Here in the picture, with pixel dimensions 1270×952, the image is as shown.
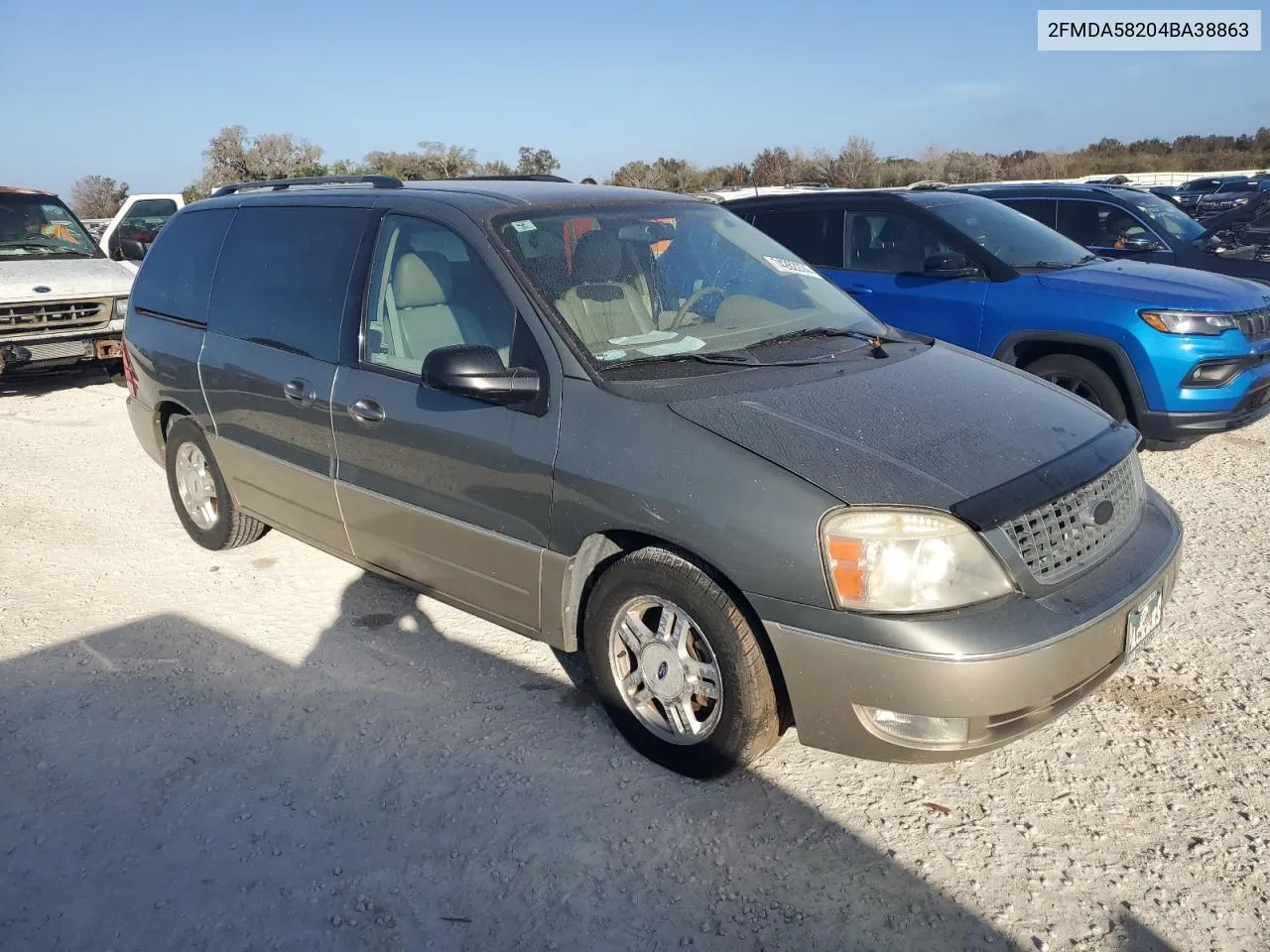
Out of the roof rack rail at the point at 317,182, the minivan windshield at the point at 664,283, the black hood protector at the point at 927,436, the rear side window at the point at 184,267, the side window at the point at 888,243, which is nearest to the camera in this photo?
the black hood protector at the point at 927,436

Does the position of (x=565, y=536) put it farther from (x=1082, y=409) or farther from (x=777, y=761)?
(x=1082, y=409)

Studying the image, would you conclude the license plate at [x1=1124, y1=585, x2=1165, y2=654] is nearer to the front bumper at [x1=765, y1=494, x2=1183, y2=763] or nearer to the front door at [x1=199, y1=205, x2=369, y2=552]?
the front bumper at [x1=765, y1=494, x2=1183, y2=763]

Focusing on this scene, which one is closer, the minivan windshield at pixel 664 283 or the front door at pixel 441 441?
the front door at pixel 441 441

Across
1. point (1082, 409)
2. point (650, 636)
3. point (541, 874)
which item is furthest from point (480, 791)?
point (1082, 409)

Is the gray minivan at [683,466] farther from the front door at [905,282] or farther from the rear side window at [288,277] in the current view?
the front door at [905,282]

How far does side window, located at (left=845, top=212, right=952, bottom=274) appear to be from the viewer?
22.5 ft

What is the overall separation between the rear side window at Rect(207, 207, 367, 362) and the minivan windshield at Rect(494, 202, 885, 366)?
84 centimetres

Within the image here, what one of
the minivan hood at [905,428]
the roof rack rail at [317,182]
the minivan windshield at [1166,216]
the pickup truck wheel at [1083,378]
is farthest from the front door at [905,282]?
the roof rack rail at [317,182]

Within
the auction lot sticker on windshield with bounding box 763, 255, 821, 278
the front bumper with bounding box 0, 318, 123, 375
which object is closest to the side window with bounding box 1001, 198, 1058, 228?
the auction lot sticker on windshield with bounding box 763, 255, 821, 278

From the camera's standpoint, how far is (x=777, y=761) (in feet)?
10.7

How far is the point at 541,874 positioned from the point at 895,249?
18.0ft

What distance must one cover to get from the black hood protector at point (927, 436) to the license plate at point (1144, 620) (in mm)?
421

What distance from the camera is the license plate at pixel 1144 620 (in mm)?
2902

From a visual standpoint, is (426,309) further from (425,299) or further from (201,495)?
(201,495)
